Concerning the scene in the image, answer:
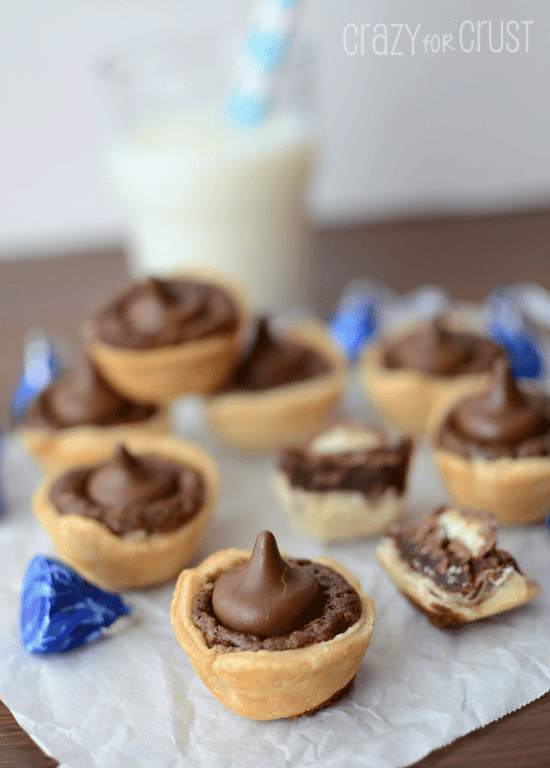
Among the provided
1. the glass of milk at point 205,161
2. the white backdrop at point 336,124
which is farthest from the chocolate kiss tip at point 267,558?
the white backdrop at point 336,124

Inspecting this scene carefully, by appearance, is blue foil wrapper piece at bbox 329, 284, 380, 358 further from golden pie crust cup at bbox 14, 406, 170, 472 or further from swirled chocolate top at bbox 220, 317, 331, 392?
golden pie crust cup at bbox 14, 406, 170, 472

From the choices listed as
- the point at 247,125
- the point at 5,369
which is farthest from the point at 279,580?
the point at 247,125

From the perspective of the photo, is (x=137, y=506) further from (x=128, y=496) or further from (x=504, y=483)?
(x=504, y=483)

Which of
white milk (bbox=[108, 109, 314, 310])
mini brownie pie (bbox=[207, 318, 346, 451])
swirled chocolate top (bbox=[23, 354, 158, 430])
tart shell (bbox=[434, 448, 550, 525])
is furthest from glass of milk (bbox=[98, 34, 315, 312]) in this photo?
tart shell (bbox=[434, 448, 550, 525])

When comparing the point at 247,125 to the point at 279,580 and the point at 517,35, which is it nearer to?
the point at 517,35

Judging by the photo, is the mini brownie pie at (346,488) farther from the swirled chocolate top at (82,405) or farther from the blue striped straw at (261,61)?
the blue striped straw at (261,61)
